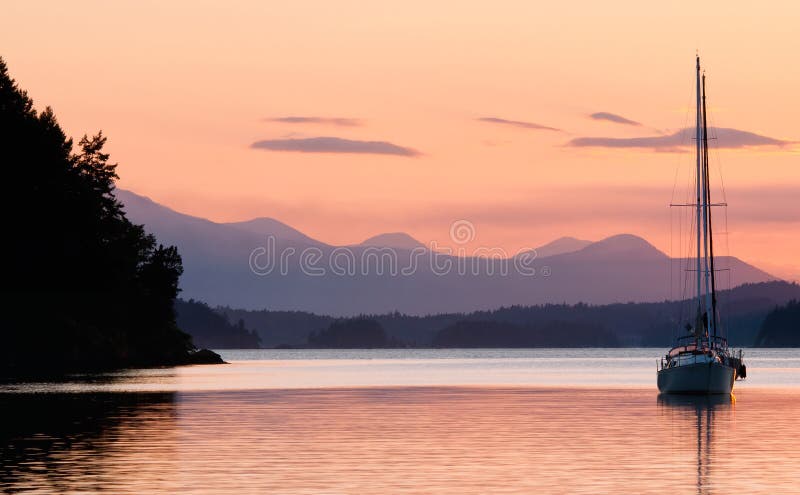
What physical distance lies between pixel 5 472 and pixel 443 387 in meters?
75.0

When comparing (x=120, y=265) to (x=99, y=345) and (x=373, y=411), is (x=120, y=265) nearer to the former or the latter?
(x=99, y=345)

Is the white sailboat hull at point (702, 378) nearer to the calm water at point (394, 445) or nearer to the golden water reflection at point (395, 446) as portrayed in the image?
the calm water at point (394, 445)

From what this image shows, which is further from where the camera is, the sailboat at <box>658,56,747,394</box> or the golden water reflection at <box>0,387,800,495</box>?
the sailboat at <box>658,56,747,394</box>

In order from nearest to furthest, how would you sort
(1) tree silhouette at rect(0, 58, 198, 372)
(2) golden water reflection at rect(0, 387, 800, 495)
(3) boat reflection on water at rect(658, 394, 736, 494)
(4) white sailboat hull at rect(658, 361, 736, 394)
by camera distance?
(2) golden water reflection at rect(0, 387, 800, 495)
(3) boat reflection on water at rect(658, 394, 736, 494)
(4) white sailboat hull at rect(658, 361, 736, 394)
(1) tree silhouette at rect(0, 58, 198, 372)

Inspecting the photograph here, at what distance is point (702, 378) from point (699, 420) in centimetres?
2445

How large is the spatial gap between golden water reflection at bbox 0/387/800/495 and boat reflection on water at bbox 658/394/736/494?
8 cm

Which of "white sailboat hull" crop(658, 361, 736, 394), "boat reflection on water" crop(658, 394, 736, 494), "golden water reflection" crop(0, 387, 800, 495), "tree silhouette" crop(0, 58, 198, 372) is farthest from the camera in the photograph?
"tree silhouette" crop(0, 58, 198, 372)

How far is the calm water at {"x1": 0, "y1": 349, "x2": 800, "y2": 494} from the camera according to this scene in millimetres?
38688

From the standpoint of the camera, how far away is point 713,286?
10138 cm

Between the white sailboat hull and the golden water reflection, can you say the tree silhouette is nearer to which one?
the golden water reflection

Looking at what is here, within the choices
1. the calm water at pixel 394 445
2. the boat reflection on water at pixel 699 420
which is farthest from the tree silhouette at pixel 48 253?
the boat reflection on water at pixel 699 420

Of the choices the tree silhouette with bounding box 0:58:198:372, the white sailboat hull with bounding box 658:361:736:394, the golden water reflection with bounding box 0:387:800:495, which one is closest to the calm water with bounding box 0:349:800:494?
the golden water reflection with bounding box 0:387:800:495

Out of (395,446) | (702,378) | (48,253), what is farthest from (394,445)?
(48,253)

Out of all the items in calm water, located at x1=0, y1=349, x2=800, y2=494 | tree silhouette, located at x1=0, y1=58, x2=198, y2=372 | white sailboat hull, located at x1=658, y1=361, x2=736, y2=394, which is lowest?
calm water, located at x1=0, y1=349, x2=800, y2=494
